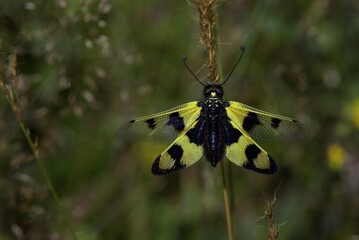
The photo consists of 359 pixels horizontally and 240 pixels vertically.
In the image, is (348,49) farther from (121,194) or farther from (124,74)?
(121,194)

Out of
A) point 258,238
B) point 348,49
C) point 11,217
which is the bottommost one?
point 258,238

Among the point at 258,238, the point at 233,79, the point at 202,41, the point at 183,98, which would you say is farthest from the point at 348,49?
the point at 202,41

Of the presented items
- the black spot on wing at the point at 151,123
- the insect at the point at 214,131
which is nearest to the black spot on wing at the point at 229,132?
the insect at the point at 214,131

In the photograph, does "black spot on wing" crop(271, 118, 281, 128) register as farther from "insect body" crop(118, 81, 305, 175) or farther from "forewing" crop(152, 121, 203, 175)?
"forewing" crop(152, 121, 203, 175)

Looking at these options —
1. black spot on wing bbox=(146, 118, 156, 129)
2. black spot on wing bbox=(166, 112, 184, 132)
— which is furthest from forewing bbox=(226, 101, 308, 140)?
black spot on wing bbox=(146, 118, 156, 129)

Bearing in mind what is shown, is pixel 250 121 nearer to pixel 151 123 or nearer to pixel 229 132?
pixel 229 132
